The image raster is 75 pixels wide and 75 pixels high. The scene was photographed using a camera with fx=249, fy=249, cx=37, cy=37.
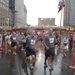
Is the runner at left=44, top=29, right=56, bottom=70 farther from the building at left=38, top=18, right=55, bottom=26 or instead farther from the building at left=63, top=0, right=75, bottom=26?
the building at left=63, top=0, right=75, bottom=26

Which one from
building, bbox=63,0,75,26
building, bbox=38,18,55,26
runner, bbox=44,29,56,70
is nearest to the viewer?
runner, bbox=44,29,56,70

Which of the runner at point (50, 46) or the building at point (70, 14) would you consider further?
the building at point (70, 14)

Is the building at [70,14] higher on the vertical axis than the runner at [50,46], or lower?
higher

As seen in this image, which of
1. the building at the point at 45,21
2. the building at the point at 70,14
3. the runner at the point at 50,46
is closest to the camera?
the runner at the point at 50,46

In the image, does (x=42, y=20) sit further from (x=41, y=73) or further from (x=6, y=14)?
(x=41, y=73)

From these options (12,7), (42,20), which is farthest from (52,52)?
(12,7)

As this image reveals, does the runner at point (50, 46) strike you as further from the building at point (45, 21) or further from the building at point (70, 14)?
the building at point (70, 14)

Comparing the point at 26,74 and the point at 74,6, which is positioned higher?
the point at 74,6

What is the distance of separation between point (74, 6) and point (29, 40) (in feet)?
402

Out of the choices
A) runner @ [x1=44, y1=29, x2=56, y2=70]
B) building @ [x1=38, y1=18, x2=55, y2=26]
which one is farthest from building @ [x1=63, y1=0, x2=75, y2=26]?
runner @ [x1=44, y1=29, x2=56, y2=70]

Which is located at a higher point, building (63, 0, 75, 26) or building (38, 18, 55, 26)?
building (63, 0, 75, 26)

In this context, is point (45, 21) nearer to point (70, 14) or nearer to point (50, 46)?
point (70, 14)

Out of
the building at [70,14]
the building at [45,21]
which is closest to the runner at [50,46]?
the building at [45,21]

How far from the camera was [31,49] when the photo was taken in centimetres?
1005
